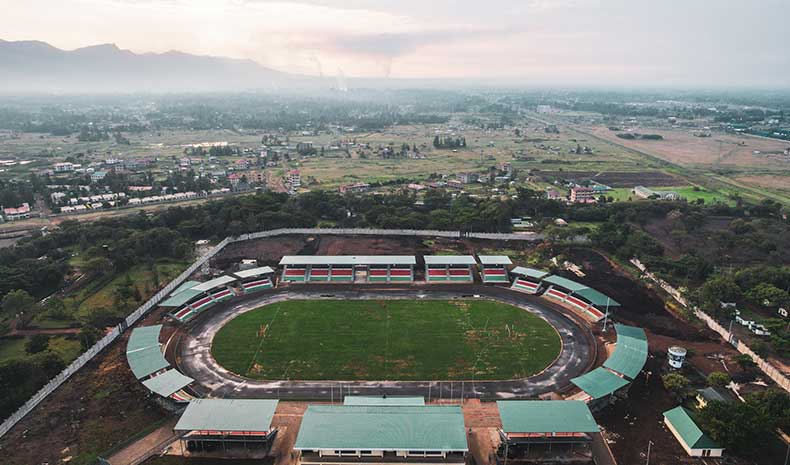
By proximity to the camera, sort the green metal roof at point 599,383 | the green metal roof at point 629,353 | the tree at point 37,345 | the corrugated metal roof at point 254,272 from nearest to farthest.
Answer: the green metal roof at point 599,383
the green metal roof at point 629,353
the tree at point 37,345
the corrugated metal roof at point 254,272

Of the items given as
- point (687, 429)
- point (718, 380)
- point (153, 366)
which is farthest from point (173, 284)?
point (718, 380)

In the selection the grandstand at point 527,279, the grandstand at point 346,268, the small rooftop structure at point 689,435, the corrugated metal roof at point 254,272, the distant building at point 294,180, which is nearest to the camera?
the small rooftop structure at point 689,435

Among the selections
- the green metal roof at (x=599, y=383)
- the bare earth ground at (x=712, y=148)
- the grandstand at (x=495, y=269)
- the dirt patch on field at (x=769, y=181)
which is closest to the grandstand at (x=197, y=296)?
the grandstand at (x=495, y=269)


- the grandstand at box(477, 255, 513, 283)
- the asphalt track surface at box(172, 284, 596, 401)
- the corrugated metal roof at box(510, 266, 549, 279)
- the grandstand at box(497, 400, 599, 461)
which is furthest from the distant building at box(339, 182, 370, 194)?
the grandstand at box(497, 400, 599, 461)

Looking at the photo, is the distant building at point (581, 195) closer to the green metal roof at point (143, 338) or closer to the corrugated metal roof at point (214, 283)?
the corrugated metal roof at point (214, 283)

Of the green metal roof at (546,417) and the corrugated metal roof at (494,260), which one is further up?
the corrugated metal roof at (494,260)

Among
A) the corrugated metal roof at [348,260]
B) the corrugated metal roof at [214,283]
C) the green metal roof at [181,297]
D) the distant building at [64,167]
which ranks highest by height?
the distant building at [64,167]

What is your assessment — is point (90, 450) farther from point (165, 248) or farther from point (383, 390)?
point (165, 248)
